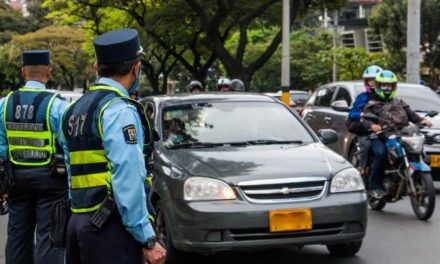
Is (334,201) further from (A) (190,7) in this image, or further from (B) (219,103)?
(A) (190,7)

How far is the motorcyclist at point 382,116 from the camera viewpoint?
8180 millimetres

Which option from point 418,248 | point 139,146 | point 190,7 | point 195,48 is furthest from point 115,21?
point 139,146

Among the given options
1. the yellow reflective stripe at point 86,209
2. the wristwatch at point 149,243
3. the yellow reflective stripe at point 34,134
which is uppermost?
the yellow reflective stripe at point 34,134

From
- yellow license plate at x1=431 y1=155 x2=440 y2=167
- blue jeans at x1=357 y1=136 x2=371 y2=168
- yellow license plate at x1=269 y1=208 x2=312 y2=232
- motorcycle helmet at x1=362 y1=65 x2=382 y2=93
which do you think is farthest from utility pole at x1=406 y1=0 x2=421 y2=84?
yellow license plate at x1=269 y1=208 x2=312 y2=232

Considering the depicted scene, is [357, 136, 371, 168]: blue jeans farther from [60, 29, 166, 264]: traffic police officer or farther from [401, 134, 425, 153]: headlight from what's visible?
[60, 29, 166, 264]: traffic police officer

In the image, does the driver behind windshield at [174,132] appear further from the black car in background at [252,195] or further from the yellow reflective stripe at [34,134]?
the yellow reflective stripe at [34,134]

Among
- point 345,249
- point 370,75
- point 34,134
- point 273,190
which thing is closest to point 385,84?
point 370,75

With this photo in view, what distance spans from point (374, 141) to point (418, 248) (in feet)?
6.44

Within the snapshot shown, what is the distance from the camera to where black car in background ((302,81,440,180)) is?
973 centimetres

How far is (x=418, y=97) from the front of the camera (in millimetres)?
10828

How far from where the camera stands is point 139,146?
10.4ft

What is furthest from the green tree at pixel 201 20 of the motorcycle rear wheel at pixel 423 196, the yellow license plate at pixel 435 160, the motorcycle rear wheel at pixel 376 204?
the motorcycle rear wheel at pixel 423 196

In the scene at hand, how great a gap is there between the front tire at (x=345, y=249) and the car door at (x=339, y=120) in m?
4.51

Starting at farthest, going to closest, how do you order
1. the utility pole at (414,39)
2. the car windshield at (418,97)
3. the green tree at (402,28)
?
1. the green tree at (402,28)
2. the utility pole at (414,39)
3. the car windshield at (418,97)
